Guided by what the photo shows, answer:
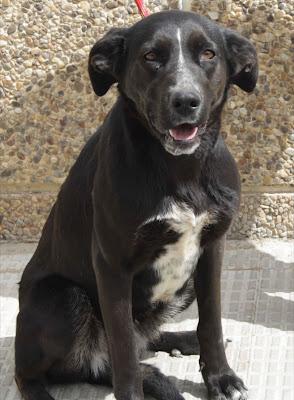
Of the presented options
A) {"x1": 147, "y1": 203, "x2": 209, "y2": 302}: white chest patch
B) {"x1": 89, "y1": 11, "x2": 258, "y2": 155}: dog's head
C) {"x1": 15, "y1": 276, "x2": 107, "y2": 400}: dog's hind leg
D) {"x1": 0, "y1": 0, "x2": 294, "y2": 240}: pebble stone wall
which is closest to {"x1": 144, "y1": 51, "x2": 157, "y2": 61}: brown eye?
{"x1": 89, "y1": 11, "x2": 258, "y2": 155}: dog's head

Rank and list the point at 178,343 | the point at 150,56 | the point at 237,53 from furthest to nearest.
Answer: the point at 178,343 < the point at 237,53 < the point at 150,56

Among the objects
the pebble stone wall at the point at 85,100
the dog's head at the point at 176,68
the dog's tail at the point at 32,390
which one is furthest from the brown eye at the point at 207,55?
the pebble stone wall at the point at 85,100

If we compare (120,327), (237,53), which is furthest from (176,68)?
(120,327)

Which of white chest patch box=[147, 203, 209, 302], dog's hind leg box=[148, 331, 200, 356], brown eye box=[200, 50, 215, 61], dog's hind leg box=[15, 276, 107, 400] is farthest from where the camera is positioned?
dog's hind leg box=[148, 331, 200, 356]

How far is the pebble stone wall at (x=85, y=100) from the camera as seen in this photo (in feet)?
16.5

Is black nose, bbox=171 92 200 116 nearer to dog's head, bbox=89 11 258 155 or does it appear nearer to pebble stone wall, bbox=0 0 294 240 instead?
dog's head, bbox=89 11 258 155

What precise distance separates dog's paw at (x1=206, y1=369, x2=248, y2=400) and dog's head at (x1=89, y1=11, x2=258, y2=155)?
35.8 inches

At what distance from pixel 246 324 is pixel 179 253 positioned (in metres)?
0.93

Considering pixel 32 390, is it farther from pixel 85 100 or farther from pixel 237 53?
pixel 85 100

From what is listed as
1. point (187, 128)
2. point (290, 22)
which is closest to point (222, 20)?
point (290, 22)

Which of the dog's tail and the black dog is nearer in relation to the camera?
the black dog

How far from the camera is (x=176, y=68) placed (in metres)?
3.29

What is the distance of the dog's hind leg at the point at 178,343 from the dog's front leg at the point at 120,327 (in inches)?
21.7

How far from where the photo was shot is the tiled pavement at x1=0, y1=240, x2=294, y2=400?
13.0ft
